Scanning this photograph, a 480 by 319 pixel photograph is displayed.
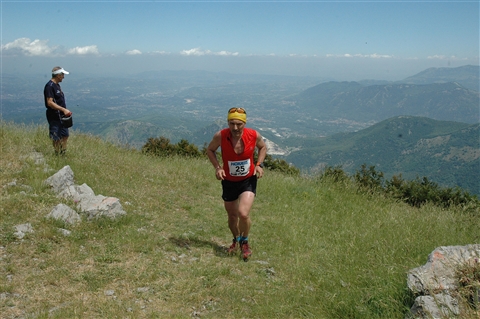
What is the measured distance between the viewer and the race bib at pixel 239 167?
4.59 metres

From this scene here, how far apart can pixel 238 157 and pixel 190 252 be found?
1.65 metres

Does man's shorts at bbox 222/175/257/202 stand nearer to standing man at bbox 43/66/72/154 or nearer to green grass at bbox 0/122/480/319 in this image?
green grass at bbox 0/122/480/319

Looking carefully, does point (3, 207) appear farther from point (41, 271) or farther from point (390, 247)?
point (390, 247)

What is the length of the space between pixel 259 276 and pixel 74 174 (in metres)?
4.84

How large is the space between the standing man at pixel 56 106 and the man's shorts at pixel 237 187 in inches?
186

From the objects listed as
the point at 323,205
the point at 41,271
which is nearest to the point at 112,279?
the point at 41,271

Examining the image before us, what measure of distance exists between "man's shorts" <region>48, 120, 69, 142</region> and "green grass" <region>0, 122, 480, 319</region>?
0.49 metres

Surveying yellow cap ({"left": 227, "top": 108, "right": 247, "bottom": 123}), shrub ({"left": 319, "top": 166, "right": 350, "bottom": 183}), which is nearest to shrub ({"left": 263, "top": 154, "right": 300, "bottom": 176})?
shrub ({"left": 319, "top": 166, "right": 350, "bottom": 183})

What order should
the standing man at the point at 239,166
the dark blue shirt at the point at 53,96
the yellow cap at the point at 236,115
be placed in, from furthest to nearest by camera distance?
the dark blue shirt at the point at 53,96 < the standing man at the point at 239,166 < the yellow cap at the point at 236,115

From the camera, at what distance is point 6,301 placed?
320 cm

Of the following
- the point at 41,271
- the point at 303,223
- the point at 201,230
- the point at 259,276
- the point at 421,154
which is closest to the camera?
the point at 41,271

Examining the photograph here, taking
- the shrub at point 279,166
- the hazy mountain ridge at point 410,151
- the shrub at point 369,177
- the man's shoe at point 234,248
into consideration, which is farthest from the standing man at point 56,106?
the hazy mountain ridge at point 410,151

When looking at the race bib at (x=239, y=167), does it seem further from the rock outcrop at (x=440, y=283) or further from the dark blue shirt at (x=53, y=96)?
the dark blue shirt at (x=53, y=96)

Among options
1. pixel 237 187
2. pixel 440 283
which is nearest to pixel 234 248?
pixel 237 187
